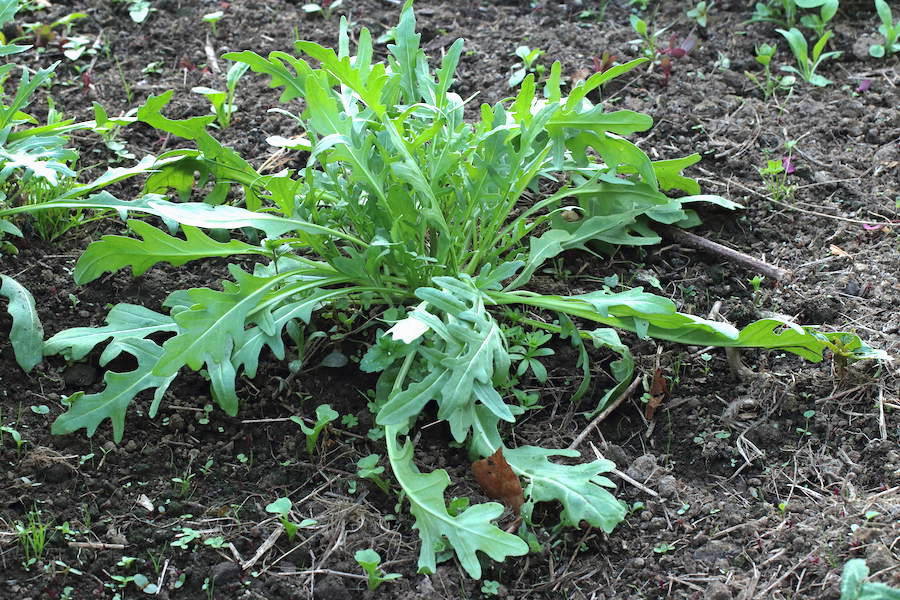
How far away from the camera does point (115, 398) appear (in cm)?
248

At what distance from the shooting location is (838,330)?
2801 mm

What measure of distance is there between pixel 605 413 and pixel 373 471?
68 centimetres

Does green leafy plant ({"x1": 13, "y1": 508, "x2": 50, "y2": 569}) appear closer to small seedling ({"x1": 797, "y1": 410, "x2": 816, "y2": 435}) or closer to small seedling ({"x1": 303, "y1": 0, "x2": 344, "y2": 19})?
small seedling ({"x1": 797, "y1": 410, "x2": 816, "y2": 435})

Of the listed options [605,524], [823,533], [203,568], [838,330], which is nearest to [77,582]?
[203,568]

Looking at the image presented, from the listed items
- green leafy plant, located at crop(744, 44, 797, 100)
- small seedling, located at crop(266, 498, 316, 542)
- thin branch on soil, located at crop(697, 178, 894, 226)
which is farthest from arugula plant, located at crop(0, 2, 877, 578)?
green leafy plant, located at crop(744, 44, 797, 100)

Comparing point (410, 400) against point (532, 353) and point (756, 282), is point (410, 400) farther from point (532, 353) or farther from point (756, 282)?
point (756, 282)

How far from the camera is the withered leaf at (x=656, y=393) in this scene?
2.65 m

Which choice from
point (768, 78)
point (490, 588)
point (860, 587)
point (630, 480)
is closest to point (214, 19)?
point (768, 78)

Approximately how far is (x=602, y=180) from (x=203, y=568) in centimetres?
163

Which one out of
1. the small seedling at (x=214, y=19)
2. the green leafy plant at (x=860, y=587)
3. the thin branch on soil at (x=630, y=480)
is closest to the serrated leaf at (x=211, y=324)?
the thin branch on soil at (x=630, y=480)

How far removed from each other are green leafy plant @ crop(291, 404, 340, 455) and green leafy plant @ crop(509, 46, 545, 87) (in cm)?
180

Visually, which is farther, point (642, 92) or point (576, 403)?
point (642, 92)

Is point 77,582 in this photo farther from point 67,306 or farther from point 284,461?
point 67,306

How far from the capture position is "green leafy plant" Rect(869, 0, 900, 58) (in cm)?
393
